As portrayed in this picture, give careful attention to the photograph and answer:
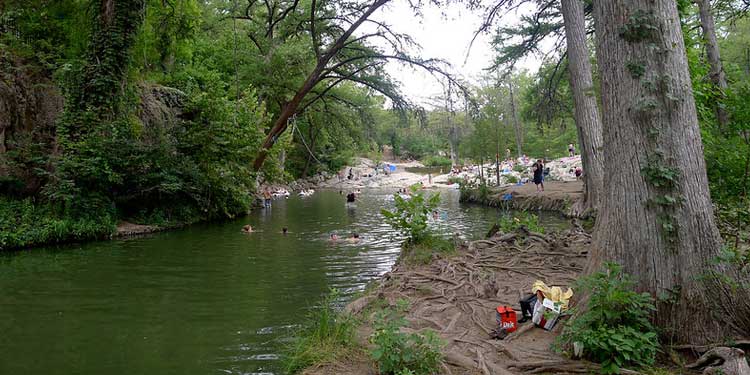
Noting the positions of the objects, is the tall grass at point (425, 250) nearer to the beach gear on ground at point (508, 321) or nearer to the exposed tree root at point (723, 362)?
the beach gear on ground at point (508, 321)

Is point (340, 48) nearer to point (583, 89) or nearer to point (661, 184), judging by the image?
point (583, 89)

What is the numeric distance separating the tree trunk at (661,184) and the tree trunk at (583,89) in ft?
30.5

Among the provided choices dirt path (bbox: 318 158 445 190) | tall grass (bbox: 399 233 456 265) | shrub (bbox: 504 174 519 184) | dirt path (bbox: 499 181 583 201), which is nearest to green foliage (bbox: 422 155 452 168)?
dirt path (bbox: 318 158 445 190)

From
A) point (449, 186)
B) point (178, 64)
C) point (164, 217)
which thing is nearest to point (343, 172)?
point (449, 186)

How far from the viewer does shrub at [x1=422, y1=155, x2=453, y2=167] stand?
67.4 meters

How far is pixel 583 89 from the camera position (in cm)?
1378

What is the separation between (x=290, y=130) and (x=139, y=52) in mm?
7625

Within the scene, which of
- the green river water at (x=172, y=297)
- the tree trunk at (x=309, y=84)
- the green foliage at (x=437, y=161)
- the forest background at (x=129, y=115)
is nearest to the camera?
the green river water at (x=172, y=297)

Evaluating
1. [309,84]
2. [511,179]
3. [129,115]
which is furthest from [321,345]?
[511,179]

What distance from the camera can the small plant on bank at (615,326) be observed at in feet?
12.9

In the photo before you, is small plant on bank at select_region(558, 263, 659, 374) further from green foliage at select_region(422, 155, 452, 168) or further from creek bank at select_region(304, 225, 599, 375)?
green foliage at select_region(422, 155, 452, 168)

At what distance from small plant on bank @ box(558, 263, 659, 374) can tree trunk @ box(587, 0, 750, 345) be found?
10.6 inches

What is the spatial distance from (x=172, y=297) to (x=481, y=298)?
5529mm

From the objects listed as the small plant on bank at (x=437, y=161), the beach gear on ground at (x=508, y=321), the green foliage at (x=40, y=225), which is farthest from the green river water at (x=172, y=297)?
the small plant on bank at (x=437, y=161)
